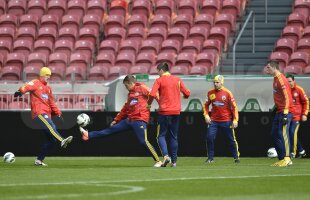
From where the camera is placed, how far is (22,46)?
105 ft

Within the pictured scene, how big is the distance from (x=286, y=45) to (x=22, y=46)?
8829 millimetres

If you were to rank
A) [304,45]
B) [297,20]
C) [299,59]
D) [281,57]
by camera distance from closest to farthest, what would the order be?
[299,59], [281,57], [304,45], [297,20]

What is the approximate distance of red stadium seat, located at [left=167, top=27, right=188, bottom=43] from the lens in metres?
31.4

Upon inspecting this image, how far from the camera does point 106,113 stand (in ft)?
81.7

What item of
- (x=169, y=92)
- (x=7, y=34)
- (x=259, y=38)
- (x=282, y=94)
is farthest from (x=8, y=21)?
(x=282, y=94)

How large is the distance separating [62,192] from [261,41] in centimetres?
2084

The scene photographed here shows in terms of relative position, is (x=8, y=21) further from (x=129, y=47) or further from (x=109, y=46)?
(x=129, y=47)

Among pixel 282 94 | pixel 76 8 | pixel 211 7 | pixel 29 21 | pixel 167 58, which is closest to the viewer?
pixel 282 94

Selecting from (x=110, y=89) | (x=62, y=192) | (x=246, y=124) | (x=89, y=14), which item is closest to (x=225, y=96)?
(x=246, y=124)

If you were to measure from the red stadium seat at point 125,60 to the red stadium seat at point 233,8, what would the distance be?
146 inches

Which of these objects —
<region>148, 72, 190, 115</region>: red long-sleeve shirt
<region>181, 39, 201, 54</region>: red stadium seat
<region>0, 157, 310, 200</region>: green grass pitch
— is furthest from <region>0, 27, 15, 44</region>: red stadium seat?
<region>0, 157, 310, 200</region>: green grass pitch

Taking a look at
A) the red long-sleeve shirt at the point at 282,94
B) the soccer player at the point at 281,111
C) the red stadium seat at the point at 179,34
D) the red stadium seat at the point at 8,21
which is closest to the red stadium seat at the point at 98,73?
the red stadium seat at the point at 179,34

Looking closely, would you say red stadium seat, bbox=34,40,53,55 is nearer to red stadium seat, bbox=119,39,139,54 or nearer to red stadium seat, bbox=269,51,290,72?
red stadium seat, bbox=119,39,139,54

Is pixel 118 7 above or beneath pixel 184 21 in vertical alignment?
above
